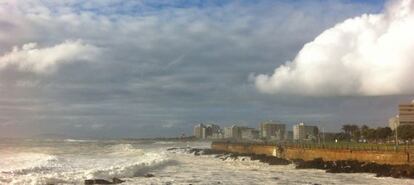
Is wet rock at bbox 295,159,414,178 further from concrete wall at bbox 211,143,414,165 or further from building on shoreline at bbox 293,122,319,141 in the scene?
building on shoreline at bbox 293,122,319,141

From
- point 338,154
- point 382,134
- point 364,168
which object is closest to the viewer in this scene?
point 364,168

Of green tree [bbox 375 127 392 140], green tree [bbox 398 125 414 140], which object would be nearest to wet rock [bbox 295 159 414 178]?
green tree [bbox 398 125 414 140]

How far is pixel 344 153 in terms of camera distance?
5681cm

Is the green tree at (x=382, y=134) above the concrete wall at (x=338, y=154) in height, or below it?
above

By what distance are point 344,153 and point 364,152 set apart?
155 inches

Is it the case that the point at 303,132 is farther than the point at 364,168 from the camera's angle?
Yes

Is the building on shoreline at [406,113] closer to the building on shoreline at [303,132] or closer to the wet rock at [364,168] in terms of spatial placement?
the building on shoreline at [303,132]

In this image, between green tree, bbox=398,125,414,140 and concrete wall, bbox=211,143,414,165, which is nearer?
concrete wall, bbox=211,143,414,165

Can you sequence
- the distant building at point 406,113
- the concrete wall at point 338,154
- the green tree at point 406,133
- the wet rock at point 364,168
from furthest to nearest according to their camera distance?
the distant building at point 406,113 < the green tree at point 406,133 < the concrete wall at point 338,154 < the wet rock at point 364,168

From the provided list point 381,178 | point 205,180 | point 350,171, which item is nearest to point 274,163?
point 350,171

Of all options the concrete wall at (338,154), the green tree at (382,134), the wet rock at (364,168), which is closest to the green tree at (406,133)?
the green tree at (382,134)

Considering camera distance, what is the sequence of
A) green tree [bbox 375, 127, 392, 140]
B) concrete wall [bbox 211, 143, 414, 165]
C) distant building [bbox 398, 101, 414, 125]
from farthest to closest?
distant building [bbox 398, 101, 414, 125] → green tree [bbox 375, 127, 392, 140] → concrete wall [bbox 211, 143, 414, 165]

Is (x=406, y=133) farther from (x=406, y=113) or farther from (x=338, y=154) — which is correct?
(x=406, y=113)

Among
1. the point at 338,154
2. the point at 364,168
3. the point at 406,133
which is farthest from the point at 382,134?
the point at 364,168
